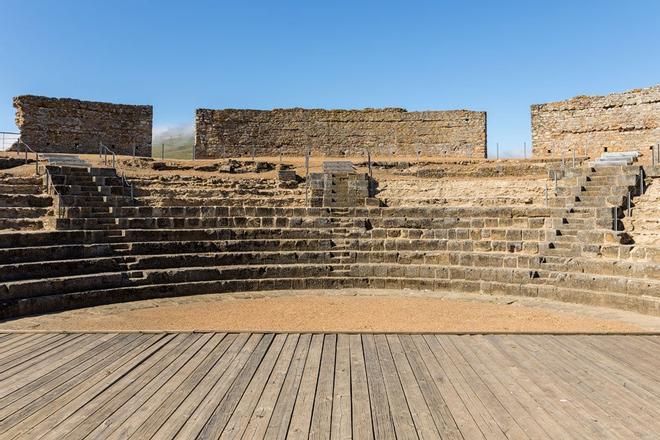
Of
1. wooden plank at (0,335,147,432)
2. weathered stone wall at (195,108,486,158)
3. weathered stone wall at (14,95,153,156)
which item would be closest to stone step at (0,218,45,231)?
wooden plank at (0,335,147,432)

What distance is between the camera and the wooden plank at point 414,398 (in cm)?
351

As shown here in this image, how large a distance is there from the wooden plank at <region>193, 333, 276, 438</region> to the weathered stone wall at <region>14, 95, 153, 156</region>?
73.7ft

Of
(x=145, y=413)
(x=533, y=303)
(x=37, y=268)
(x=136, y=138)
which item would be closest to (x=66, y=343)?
(x=145, y=413)

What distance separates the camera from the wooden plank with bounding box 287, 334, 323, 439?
3.51 m

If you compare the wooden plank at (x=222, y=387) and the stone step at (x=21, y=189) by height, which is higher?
the stone step at (x=21, y=189)

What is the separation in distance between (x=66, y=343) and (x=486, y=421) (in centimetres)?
470

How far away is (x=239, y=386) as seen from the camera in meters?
4.30

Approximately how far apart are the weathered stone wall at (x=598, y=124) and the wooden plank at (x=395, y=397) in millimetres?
22608

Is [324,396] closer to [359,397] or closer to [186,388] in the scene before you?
[359,397]

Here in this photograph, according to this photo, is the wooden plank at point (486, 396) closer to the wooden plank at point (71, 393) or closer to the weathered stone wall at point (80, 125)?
the wooden plank at point (71, 393)

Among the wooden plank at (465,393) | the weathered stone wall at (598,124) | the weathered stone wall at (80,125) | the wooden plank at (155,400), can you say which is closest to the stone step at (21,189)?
the wooden plank at (155,400)

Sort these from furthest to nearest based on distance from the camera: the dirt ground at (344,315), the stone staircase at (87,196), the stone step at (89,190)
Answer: the stone step at (89,190)
the stone staircase at (87,196)
the dirt ground at (344,315)

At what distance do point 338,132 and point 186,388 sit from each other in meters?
23.6

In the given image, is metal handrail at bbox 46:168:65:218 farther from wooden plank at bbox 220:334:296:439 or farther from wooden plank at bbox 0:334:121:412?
wooden plank at bbox 220:334:296:439
